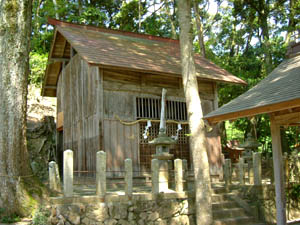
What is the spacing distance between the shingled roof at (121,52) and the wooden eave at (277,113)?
476cm

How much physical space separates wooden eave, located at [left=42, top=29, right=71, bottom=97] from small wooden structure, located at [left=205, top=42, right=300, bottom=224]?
9.61m

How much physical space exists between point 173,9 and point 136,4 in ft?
12.1

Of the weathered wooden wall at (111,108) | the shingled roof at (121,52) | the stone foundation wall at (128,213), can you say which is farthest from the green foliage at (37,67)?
the stone foundation wall at (128,213)

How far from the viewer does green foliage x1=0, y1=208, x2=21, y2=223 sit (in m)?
7.97

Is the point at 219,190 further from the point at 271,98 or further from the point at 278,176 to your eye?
the point at 271,98

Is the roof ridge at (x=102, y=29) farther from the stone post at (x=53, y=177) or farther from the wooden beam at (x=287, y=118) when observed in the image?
the wooden beam at (x=287, y=118)

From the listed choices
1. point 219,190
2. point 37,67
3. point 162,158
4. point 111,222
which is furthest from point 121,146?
point 37,67

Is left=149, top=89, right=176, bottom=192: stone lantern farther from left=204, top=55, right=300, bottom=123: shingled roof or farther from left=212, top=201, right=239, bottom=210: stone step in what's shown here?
left=204, top=55, right=300, bottom=123: shingled roof

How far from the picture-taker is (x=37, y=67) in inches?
881

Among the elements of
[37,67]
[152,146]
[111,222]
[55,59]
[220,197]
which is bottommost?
[111,222]

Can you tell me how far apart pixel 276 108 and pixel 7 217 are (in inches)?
265

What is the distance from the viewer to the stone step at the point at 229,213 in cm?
948

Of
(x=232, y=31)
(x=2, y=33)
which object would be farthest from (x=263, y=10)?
(x=2, y=33)

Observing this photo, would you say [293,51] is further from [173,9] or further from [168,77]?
[173,9]
